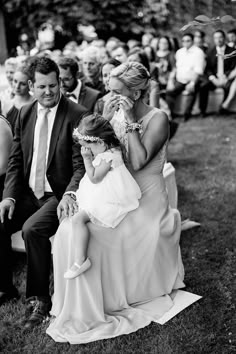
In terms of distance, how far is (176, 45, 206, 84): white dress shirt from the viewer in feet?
32.1

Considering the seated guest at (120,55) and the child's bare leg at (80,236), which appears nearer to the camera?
the child's bare leg at (80,236)

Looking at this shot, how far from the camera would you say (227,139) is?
8000 mm

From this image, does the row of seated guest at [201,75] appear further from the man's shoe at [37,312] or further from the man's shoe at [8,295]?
the man's shoe at [37,312]

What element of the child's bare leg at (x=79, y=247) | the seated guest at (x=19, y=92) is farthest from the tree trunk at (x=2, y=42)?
the child's bare leg at (x=79, y=247)

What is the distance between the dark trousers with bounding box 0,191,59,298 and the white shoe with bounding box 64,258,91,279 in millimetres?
350

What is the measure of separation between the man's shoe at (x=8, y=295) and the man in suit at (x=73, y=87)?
2.32m

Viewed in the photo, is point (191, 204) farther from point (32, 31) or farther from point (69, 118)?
point (32, 31)

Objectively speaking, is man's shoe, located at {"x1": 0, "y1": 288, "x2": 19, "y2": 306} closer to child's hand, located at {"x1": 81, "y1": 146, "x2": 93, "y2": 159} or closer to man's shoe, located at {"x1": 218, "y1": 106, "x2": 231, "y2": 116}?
child's hand, located at {"x1": 81, "y1": 146, "x2": 93, "y2": 159}

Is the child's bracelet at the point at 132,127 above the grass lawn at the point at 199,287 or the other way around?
above

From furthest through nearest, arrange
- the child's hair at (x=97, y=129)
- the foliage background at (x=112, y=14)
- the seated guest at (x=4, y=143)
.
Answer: the foliage background at (x=112, y=14) < the seated guest at (x=4, y=143) < the child's hair at (x=97, y=129)

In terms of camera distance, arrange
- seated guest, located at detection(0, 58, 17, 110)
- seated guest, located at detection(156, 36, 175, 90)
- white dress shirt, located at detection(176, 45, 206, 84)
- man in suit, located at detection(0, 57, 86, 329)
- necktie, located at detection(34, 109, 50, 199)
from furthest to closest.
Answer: seated guest, located at detection(156, 36, 175, 90) → white dress shirt, located at detection(176, 45, 206, 84) → seated guest, located at detection(0, 58, 17, 110) → necktie, located at detection(34, 109, 50, 199) → man in suit, located at detection(0, 57, 86, 329)

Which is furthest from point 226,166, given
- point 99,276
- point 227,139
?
point 99,276

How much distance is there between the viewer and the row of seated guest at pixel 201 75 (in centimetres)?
958

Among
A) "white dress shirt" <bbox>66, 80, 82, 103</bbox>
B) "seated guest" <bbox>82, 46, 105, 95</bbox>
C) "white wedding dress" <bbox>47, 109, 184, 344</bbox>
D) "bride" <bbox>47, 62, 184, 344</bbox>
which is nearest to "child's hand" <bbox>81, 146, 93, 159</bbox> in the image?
"bride" <bbox>47, 62, 184, 344</bbox>
